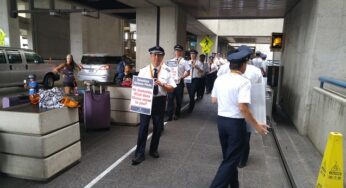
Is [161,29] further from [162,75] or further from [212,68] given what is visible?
[162,75]

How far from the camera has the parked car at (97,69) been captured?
14961 millimetres

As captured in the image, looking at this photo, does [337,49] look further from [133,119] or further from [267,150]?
[133,119]

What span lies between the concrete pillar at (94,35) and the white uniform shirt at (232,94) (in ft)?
50.3

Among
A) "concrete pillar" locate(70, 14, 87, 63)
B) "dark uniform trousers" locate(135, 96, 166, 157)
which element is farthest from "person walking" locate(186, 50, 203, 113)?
"concrete pillar" locate(70, 14, 87, 63)

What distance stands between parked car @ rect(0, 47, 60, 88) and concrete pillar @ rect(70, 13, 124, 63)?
4.79 m

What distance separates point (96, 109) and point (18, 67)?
8.73 metres

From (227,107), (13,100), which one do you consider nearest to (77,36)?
(13,100)

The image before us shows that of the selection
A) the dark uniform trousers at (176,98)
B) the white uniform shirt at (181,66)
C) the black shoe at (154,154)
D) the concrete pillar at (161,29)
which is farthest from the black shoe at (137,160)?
the concrete pillar at (161,29)

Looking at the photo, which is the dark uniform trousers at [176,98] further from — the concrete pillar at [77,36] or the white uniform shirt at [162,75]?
the concrete pillar at [77,36]

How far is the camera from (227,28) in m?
23.1

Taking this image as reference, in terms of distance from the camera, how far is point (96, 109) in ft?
20.6

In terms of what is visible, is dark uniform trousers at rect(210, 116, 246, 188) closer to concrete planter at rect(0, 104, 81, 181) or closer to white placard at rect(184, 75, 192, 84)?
concrete planter at rect(0, 104, 81, 181)

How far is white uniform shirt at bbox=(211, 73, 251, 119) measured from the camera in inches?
120

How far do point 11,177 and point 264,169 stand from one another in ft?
12.8
